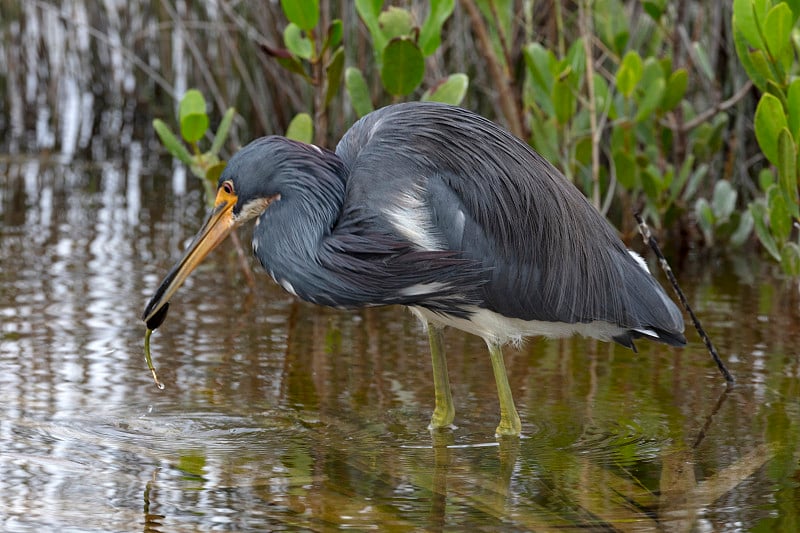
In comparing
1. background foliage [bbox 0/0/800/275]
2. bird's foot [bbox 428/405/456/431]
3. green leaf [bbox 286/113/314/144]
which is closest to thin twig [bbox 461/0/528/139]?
background foliage [bbox 0/0/800/275]

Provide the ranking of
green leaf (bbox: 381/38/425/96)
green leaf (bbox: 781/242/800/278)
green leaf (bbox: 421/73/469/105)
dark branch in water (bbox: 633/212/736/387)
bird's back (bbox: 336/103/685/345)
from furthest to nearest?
green leaf (bbox: 421/73/469/105), green leaf (bbox: 781/242/800/278), green leaf (bbox: 381/38/425/96), dark branch in water (bbox: 633/212/736/387), bird's back (bbox: 336/103/685/345)

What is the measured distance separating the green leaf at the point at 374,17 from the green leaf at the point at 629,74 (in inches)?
47.0

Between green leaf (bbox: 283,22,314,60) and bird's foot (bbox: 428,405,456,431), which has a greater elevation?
green leaf (bbox: 283,22,314,60)

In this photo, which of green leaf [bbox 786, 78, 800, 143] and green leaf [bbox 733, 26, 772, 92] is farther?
green leaf [bbox 733, 26, 772, 92]

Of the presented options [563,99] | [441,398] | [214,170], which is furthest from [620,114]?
[441,398]

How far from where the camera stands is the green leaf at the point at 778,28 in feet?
16.9

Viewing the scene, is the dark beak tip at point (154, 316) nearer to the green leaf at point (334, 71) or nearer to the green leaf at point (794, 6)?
the green leaf at point (334, 71)

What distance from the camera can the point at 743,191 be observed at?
829cm

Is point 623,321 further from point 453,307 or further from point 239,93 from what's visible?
point 239,93

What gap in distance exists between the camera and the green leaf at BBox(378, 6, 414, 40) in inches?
233

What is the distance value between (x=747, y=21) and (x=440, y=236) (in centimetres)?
187

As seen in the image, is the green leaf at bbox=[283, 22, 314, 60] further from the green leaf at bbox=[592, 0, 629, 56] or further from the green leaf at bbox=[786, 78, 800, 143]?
the green leaf at bbox=[786, 78, 800, 143]

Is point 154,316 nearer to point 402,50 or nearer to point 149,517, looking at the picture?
point 149,517

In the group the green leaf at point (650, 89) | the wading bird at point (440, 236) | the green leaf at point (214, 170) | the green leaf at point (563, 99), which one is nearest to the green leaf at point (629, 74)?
the green leaf at point (650, 89)
